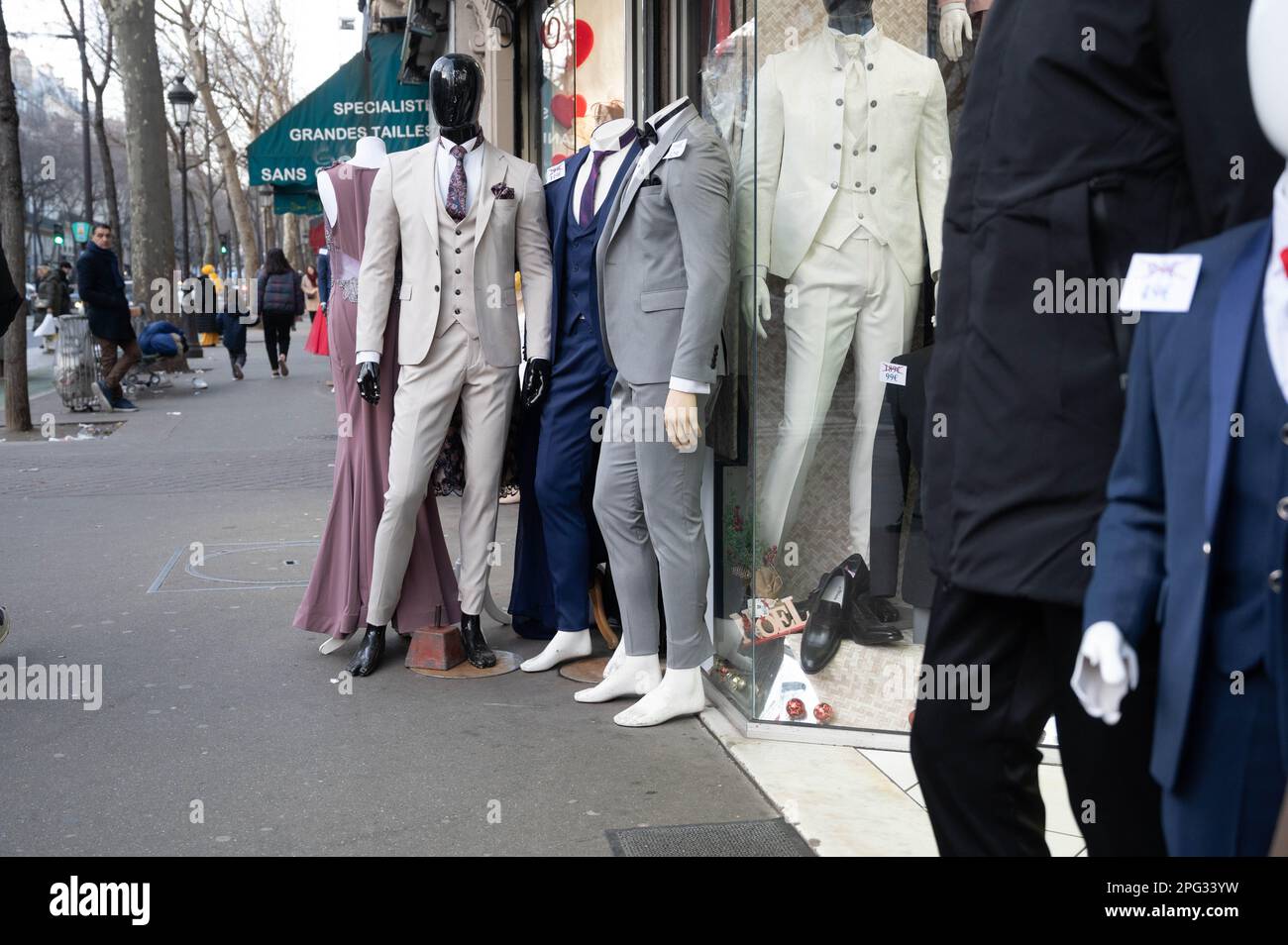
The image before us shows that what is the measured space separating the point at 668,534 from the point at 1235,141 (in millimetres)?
2885

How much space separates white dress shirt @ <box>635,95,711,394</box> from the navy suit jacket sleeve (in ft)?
8.27

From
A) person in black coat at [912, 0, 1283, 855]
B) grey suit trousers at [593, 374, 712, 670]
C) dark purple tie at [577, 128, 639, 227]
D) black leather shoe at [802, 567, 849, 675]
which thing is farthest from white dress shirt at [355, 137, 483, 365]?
person in black coat at [912, 0, 1283, 855]

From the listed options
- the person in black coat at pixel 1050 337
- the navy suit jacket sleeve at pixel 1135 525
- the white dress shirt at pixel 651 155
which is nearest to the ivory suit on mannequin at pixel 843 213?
the white dress shirt at pixel 651 155

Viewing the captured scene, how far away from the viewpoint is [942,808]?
216cm

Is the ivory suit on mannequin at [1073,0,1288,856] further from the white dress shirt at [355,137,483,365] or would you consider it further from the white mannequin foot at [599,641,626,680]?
the white dress shirt at [355,137,483,365]

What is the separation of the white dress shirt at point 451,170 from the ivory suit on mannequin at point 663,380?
2.36 feet

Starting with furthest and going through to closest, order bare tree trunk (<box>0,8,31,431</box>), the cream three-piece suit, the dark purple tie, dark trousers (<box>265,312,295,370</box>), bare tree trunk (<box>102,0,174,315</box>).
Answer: bare tree trunk (<box>102,0,174,315</box>) → dark trousers (<box>265,312,295,370</box>) → bare tree trunk (<box>0,8,31,431</box>) → the cream three-piece suit → the dark purple tie

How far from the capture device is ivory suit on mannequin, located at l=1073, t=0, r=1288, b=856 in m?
1.58

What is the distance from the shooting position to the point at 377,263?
200 inches

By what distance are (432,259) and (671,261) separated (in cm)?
104

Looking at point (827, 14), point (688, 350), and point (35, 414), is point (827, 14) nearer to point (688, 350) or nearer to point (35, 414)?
point (688, 350)

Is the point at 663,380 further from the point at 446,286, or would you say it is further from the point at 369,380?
the point at 369,380

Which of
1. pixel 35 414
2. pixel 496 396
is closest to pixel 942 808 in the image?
pixel 496 396

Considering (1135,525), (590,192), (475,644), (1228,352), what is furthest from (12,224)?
(1228,352)
